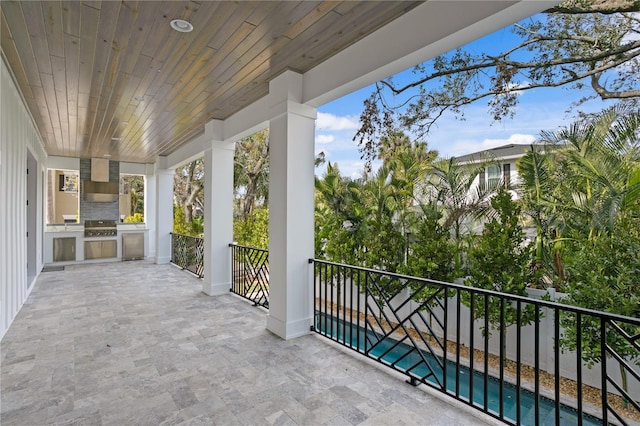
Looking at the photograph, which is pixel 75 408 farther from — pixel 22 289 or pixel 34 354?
pixel 22 289

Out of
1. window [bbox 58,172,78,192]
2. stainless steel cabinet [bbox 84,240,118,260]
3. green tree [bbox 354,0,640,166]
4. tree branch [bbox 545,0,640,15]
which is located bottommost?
stainless steel cabinet [bbox 84,240,118,260]

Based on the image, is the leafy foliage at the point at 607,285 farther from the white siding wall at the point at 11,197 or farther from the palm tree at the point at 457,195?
the white siding wall at the point at 11,197

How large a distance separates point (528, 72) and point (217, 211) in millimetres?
4952

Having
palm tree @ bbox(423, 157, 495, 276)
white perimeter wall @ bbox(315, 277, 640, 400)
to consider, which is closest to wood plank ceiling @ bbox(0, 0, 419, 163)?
white perimeter wall @ bbox(315, 277, 640, 400)

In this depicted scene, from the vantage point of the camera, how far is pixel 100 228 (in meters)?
8.72

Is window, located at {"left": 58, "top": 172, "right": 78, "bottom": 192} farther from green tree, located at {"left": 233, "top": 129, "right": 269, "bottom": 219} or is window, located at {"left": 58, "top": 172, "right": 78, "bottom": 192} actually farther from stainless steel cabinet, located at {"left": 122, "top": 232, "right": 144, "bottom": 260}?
green tree, located at {"left": 233, "top": 129, "right": 269, "bottom": 219}

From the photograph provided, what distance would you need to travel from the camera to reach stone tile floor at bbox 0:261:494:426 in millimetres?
2188

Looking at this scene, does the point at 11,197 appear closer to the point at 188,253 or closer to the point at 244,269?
the point at 244,269

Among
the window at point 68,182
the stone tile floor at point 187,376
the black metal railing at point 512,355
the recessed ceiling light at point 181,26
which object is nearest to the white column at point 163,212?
the window at point 68,182

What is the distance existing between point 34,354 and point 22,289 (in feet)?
7.12

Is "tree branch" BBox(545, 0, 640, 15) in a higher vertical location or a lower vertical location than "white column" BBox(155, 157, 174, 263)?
higher

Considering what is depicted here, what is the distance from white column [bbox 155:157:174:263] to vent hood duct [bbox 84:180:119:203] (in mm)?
1789

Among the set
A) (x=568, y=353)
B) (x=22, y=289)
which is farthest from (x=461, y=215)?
(x=22, y=289)

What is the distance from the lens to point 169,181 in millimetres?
8453
